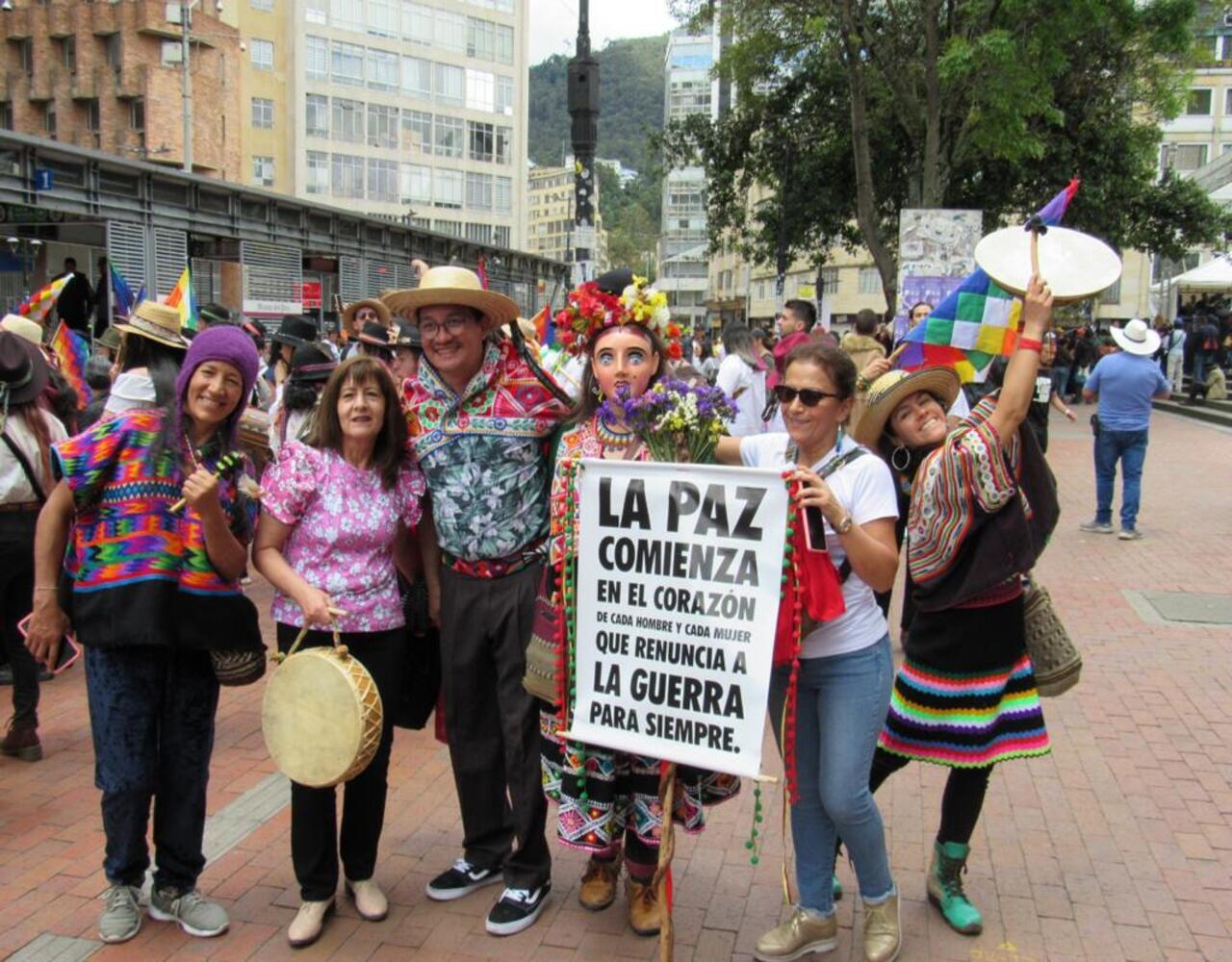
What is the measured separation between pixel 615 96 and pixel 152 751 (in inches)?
5677

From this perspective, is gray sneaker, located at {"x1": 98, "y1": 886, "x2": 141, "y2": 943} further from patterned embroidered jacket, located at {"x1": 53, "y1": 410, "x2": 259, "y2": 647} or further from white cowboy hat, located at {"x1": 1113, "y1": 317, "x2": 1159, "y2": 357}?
white cowboy hat, located at {"x1": 1113, "y1": 317, "x2": 1159, "y2": 357}

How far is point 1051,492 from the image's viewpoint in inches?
135

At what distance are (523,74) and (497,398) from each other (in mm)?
69818

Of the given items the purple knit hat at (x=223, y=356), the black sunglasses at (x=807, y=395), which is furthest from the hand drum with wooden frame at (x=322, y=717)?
the black sunglasses at (x=807, y=395)

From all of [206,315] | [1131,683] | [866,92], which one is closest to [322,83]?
[866,92]

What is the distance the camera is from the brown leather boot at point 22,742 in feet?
16.7

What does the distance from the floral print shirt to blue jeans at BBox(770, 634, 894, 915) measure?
40.5 inches

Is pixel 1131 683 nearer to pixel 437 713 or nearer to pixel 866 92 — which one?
pixel 437 713

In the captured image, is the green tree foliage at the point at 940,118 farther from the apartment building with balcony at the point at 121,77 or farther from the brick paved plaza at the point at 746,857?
the apartment building with balcony at the point at 121,77

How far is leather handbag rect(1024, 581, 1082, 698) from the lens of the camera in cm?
355

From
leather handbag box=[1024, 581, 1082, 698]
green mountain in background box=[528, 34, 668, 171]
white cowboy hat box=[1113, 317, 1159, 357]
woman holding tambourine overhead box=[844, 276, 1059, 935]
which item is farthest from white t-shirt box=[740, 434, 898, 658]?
green mountain in background box=[528, 34, 668, 171]

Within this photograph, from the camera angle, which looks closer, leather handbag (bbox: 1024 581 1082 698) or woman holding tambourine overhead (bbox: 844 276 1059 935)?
woman holding tambourine overhead (bbox: 844 276 1059 935)

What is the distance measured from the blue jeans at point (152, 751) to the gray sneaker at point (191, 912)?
34 millimetres

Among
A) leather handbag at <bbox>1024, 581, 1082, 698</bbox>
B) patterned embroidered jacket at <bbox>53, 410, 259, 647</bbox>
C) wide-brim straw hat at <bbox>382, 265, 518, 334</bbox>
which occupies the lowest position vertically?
leather handbag at <bbox>1024, 581, 1082, 698</bbox>
